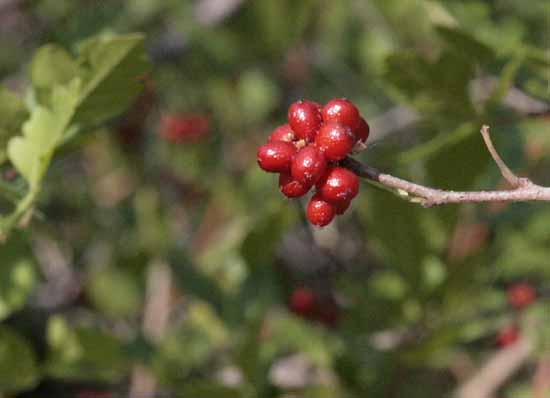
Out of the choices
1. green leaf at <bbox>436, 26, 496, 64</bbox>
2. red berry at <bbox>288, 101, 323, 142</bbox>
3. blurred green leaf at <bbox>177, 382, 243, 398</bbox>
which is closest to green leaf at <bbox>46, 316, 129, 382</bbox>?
blurred green leaf at <bbox>177, 382, 243, 398</bbox>

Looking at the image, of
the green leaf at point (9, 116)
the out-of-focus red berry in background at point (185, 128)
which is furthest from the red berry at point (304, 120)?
the out-of-focus red berry in background at point (185, 128)

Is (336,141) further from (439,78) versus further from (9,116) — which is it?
(9,116)

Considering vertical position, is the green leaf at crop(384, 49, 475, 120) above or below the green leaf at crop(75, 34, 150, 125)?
below

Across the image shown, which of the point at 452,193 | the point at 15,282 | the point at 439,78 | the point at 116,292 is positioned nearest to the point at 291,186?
the point at 452,193

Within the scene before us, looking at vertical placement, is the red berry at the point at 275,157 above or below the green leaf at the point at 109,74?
below

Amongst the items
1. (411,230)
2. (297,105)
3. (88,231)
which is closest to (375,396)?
(411,230)

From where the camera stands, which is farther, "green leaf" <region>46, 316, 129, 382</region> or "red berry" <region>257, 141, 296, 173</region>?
"green leaf" <region>46, 316, 129, 382</region>

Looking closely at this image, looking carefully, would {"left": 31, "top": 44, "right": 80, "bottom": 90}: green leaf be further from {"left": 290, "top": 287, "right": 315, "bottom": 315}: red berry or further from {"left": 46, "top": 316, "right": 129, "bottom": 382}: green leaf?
{"left": 290, "top": 287, "right": 315, "bottom": 315}: red berry

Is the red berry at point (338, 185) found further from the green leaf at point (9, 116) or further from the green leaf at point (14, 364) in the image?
the green leaf at point (14, 364)

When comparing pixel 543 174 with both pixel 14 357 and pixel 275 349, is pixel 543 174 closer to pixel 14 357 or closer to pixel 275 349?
pixel 275 349
